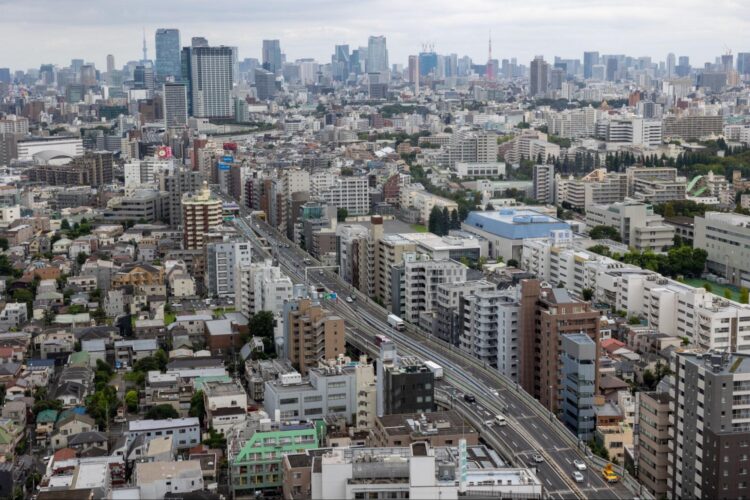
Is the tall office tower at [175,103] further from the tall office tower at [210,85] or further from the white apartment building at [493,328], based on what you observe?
the white apartment building at [493,328]

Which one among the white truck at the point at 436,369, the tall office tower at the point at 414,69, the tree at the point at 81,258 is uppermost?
the tall office tower at the point at 414,69

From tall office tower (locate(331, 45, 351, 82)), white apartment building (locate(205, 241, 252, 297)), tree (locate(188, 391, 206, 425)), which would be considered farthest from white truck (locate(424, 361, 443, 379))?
tall office tower (locate(331, 45, 351, 82))

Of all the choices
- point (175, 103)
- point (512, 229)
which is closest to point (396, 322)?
point (512, 229)

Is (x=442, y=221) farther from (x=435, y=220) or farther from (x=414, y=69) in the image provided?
(x=414, y=69)

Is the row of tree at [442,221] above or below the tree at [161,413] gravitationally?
above

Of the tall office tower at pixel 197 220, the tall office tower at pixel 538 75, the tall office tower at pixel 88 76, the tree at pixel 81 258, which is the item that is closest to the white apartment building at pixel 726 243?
the tall office tower at pixel 197 220

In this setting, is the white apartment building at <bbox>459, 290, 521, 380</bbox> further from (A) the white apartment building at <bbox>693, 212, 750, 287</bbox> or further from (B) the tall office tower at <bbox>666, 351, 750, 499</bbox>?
(A) the white apartment building at <bbox>693, 212, 750, 287</bbox>

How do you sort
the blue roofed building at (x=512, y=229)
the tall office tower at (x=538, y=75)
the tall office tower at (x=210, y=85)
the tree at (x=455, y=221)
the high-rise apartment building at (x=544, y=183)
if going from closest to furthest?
1. the blue roofed building at (x=512, y=229)
2. the tree at (x=455, y=221)
3. the high-rise apartment building at (x=544, y=183)
4. the tall office tower at (x=210, y=85)
5. the tall office tower at (x=538, y=75)

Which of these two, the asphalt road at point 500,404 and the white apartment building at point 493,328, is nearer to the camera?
the asphalt road at point 500,404
